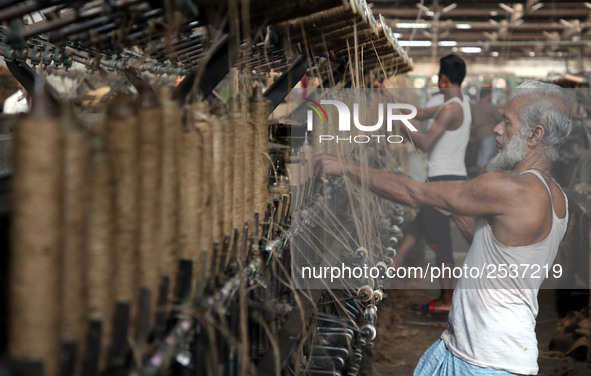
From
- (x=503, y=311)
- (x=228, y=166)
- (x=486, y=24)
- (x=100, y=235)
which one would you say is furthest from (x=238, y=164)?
(x=486, y=24)

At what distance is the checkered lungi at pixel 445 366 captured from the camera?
176cm

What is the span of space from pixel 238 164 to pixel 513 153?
1033 mm

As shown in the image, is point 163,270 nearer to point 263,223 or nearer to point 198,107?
point 198,107

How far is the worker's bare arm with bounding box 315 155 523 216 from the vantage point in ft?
5.49

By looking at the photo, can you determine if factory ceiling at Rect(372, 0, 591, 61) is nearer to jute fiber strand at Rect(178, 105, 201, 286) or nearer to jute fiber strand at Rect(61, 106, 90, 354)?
jute fiber strand at Rect(178, 105, 201, 286)

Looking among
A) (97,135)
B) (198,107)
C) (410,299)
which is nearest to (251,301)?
(198,107)

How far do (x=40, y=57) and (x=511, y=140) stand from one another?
5.42 ft

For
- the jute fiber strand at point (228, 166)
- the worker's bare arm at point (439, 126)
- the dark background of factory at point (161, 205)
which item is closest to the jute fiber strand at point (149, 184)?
the dark background of factory at point (161, 205)

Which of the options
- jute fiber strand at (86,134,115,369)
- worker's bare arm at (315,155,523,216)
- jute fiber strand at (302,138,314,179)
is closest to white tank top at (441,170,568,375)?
worker's bare arm at (315,155,523,216)

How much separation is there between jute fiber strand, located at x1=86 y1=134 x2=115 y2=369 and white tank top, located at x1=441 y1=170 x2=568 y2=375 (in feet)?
4.55

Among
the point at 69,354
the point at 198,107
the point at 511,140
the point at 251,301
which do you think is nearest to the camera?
the point at 69,354

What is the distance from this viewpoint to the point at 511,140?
5.79 feet

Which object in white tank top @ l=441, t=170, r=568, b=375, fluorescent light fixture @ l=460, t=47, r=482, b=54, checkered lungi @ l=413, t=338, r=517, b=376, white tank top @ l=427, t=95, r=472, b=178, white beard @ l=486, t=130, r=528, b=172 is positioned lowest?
checkered lungi @ l=413, t=338, r=517, b=376

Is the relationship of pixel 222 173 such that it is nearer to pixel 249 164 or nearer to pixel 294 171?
pixel 249 164
